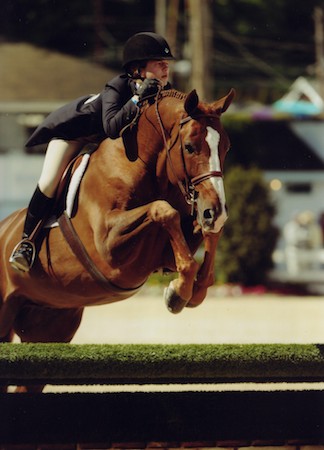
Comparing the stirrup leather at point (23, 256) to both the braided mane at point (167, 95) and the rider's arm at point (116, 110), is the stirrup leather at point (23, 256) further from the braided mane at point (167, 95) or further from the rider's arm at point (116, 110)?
the braided mane at point (167, 95)

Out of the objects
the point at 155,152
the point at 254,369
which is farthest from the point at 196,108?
the point at 254,369

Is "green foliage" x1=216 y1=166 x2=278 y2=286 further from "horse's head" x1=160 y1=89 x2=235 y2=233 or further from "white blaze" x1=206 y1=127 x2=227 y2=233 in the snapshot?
"white blaze" x1=206 y1=127 x2=227 y2=233

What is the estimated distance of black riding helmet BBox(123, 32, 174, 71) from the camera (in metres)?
4.98

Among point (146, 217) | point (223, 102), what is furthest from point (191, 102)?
point (146, 217)

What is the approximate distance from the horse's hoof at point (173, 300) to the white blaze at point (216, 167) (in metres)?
0.40

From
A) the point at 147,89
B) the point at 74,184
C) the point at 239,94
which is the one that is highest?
the point at 147,89

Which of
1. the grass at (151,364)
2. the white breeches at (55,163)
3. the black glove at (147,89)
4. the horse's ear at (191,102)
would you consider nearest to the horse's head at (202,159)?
the horse's ear at (191,102)

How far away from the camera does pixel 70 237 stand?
17.2 ft

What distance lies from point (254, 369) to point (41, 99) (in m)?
20.1

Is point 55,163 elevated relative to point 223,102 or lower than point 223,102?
lower

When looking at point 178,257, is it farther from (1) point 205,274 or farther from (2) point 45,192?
(2) point 45,192

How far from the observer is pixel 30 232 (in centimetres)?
541

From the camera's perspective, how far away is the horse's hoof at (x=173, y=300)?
458 centimetres

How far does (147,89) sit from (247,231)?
11881 mm
